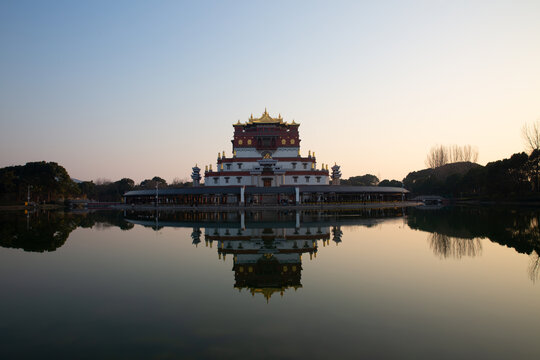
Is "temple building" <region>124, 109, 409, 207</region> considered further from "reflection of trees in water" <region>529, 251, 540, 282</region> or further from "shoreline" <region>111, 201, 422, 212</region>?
"reflection of trees in water" <region>529, 251, 540, 282</region>

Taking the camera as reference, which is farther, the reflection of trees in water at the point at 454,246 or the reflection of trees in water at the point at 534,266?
the reflection of trees in water at the point at 454,246

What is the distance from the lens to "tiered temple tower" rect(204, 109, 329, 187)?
64.4 metres

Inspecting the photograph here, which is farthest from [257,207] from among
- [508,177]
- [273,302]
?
[508,177]

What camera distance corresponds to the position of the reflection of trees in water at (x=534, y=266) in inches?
486

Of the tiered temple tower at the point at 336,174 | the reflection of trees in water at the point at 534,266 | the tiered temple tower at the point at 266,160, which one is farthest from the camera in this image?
the tiered temple tower at the point at 336,174

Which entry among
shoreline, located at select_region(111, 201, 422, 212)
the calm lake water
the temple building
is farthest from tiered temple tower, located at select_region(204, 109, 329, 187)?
the calm lake water

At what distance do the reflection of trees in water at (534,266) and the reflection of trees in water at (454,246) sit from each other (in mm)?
2159

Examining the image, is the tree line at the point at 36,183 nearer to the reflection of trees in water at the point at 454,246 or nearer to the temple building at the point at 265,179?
the temple building at the point at 265,179

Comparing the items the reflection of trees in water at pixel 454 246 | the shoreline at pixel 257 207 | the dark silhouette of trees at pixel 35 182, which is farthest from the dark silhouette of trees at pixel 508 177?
the dark silhouette of trees at pixel 35 182

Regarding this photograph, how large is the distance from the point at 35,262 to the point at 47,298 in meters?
6.71

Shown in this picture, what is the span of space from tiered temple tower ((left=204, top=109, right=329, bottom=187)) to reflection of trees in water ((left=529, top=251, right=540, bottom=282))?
48992 mm

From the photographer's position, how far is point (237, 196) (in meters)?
61.7

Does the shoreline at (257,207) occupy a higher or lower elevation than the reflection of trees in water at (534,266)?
higher

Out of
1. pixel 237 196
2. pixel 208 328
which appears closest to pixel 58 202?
pixel 237 196
